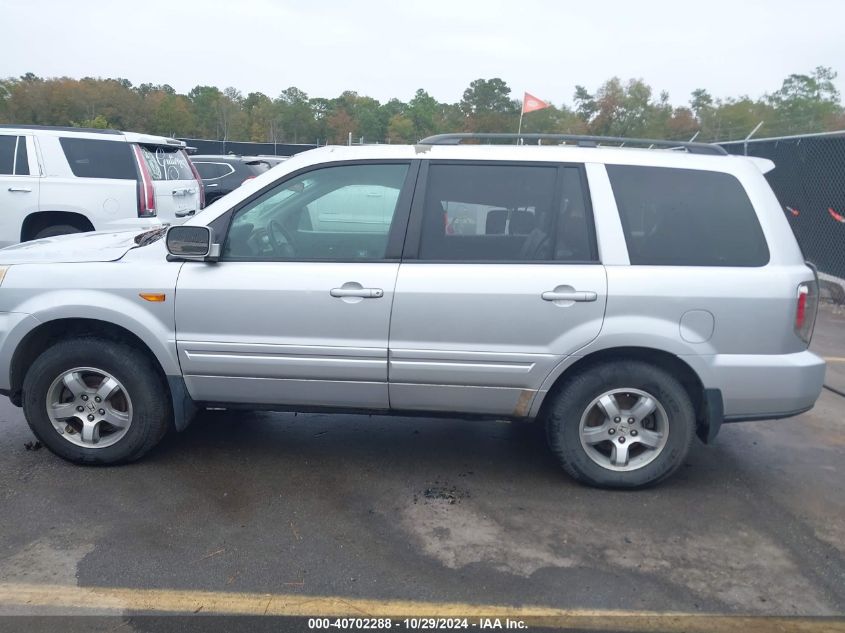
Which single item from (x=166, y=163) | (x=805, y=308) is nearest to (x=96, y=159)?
(x=166, y=163)

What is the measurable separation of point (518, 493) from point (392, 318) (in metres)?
1.19

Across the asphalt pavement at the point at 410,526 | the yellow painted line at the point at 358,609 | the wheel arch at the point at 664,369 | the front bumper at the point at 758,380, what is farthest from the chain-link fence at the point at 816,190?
the yellow painted line at the point at 358,609

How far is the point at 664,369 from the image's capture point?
4.24 m

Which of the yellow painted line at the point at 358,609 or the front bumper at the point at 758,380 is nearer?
the yellow painted line at the point at 358,609

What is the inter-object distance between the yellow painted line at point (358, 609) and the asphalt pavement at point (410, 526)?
14 mm

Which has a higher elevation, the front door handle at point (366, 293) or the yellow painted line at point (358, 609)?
the front door handle at point (366, 293)

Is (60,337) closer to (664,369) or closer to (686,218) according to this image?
(664,369)

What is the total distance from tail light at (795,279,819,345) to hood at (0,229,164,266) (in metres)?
3.60

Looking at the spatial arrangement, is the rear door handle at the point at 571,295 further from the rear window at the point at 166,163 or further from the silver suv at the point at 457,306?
the rear window at the point at 166,163

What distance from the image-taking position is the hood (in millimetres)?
4422

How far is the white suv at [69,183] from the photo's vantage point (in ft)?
28.6

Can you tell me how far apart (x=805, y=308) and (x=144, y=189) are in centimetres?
722

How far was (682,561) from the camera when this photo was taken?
3617 millimetres

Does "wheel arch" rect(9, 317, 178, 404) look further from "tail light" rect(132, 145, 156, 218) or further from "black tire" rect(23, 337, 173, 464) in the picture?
"tail light" rect(132, 145, 156, 218)
